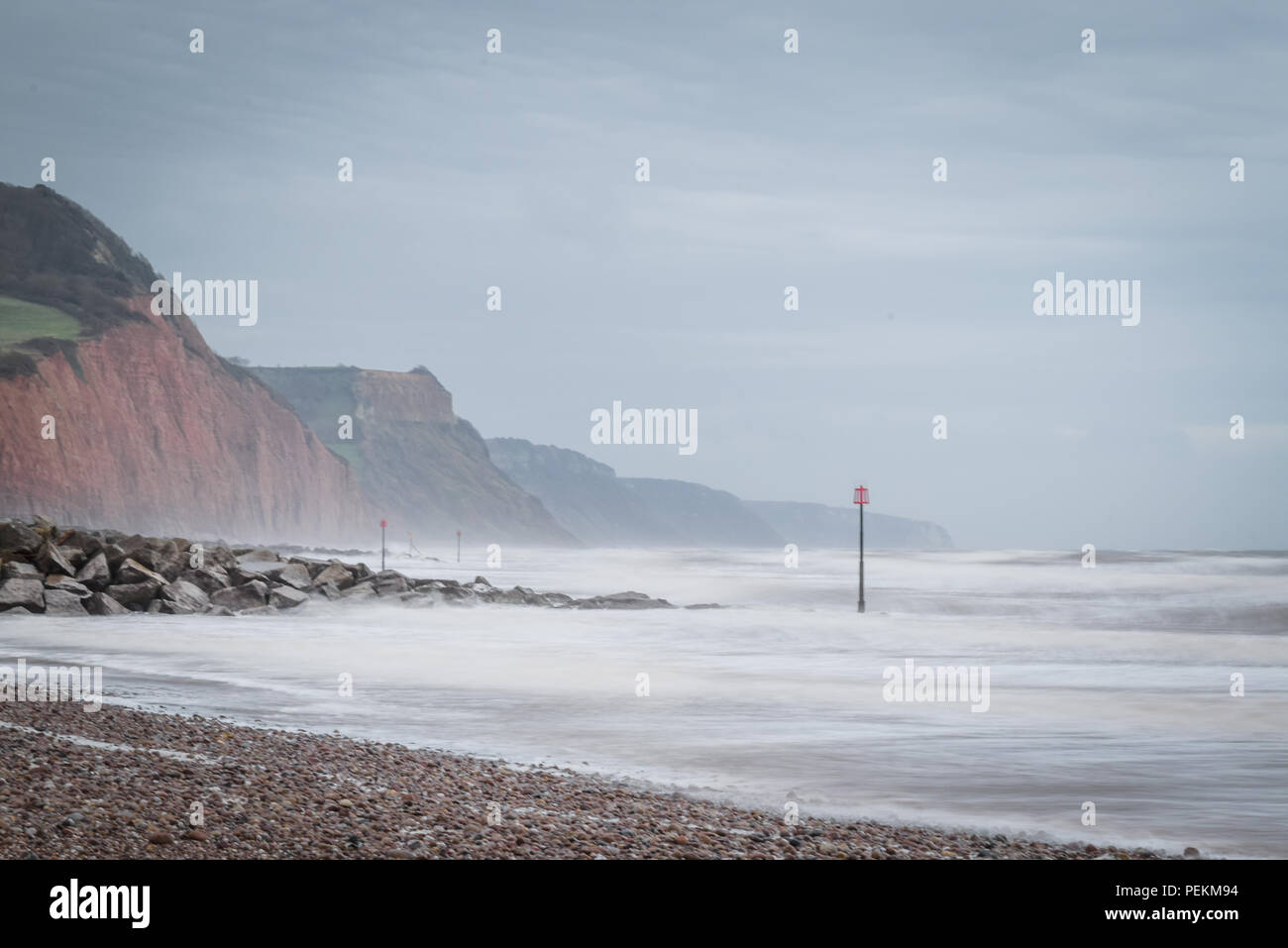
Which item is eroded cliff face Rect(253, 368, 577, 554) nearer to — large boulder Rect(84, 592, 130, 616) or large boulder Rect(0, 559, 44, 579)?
large boulder Rect(0, 559, 44, 579)

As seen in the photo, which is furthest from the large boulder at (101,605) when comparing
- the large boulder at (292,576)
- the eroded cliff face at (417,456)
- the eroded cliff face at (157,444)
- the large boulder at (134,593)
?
the eroded cliff face at (417,456)

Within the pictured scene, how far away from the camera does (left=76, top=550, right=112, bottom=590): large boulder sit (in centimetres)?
2556

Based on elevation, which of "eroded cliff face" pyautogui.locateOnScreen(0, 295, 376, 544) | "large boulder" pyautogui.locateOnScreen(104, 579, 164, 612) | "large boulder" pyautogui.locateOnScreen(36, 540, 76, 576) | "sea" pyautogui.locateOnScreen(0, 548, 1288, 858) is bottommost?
"sea" pyautogui.locateOnScreen(0, 548, 1288, 858)

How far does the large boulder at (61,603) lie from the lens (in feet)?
77.8

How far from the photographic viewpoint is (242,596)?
27.4m

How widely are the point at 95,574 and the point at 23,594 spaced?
7.47 ft

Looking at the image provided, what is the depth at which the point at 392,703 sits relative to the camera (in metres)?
13.3

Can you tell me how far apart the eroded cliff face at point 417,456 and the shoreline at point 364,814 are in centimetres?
13306

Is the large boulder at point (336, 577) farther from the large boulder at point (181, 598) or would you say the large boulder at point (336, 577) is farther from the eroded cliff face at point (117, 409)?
the eroded cliff face at point (117, 409)

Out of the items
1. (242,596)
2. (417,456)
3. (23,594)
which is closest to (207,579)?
(242,596)

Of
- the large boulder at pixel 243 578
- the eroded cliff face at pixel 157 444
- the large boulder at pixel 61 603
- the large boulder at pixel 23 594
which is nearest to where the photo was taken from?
the large boulder at pixel 23 594

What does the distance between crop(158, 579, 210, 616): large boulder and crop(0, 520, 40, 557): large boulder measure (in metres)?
4.95

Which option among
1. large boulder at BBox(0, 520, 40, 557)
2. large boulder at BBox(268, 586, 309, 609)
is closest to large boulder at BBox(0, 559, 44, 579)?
large boulder at BBox(0, 520, 40, 557)

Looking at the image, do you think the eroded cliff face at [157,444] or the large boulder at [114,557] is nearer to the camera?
the large boulder at [114,557]
